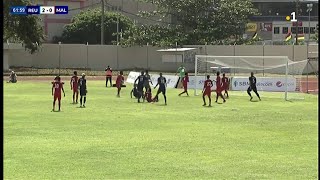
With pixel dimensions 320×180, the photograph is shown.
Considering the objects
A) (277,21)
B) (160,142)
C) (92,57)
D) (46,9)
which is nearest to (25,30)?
(92,57)

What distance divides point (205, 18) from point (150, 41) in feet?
23.6

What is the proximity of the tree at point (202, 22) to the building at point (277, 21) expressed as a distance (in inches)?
1367

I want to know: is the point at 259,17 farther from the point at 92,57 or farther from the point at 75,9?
the point at 92,57

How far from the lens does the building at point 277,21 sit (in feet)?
353

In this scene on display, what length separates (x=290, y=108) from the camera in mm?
27594

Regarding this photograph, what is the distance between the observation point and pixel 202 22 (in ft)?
223

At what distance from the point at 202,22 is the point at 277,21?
46.3m

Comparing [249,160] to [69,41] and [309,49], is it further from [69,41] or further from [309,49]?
[69,41]

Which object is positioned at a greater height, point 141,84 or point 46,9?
point 46,9

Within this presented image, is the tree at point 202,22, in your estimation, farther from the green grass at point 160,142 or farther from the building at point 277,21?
the green grass at point 160,142

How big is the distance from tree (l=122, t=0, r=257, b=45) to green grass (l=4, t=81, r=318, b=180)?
3922 centimetres

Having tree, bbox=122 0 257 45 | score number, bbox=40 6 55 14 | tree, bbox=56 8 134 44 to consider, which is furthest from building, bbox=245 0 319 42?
score number, bbox=40 6 55 14

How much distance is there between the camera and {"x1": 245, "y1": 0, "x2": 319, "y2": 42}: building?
108m

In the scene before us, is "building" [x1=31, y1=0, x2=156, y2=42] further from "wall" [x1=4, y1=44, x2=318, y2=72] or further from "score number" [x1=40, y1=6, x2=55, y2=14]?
"score number" [x1=40, y1=6, x2=55, y2=14]
